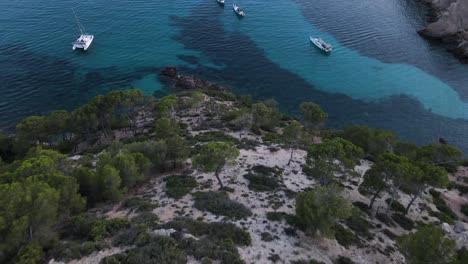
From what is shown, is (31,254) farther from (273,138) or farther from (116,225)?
(273,138)

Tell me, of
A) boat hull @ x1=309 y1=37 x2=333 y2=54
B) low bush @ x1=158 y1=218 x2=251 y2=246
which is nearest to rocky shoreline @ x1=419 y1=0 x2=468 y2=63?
boat hull @ x1=309 y1=37 x2=333 y2=54

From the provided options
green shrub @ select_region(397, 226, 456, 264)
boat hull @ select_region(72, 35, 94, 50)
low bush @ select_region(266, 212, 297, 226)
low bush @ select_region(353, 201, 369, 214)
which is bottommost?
low bush @ select_region(353, 201, 369, 214)

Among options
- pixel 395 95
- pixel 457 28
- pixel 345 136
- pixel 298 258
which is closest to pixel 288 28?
pixel 395 95

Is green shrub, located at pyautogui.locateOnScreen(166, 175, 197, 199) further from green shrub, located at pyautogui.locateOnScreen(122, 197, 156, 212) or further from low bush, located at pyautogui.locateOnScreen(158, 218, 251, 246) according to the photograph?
low bush, located at pyautogui.locateOnScreen(158, 218, 251, 246)

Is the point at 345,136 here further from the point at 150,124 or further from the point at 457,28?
the point at 457,28

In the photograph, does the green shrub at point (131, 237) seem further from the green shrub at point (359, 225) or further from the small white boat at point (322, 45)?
the small white boat at point (322, 45)

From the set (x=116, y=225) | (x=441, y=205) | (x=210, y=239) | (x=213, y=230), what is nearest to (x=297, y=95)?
(x=441, y=205)
